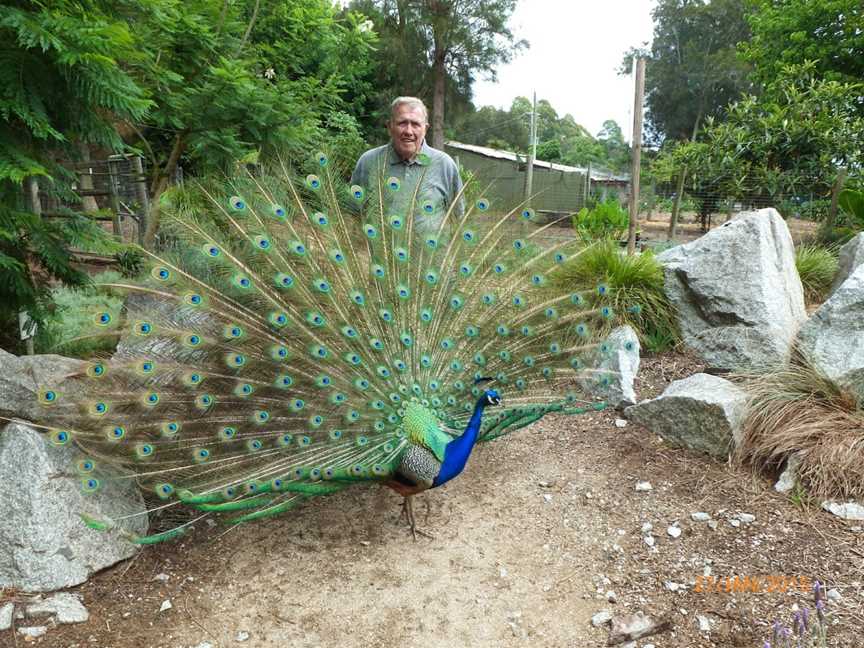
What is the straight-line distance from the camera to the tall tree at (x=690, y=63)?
1492 inches

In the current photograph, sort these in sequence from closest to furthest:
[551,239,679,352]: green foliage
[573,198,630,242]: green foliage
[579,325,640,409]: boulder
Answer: [579,325,640,409]: boulder
[551,239,679,352]: green foliage
[573,198,630,242]: green foliage

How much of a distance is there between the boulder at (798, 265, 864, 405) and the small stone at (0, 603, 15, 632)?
4624 mm

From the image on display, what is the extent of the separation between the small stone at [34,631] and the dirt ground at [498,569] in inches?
1.2

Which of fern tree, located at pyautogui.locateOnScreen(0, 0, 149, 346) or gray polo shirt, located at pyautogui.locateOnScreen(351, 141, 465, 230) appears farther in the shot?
gray polo shirt, located at pyautogui.locateOnScreen(351, 141, 465, 230)

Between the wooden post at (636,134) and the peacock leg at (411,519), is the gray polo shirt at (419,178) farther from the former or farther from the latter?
the wooden post at (636,134)

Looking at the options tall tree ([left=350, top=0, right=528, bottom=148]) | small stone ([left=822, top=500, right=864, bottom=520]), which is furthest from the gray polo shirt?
tall tree ([left=350, top=0, right=528, bottom=148])

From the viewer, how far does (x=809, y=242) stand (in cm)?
816

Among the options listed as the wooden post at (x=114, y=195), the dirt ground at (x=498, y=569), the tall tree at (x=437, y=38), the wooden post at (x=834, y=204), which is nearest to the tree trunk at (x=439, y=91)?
the tall tree at (x=437, y=38)

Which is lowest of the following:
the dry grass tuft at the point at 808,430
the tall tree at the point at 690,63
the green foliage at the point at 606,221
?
the dry grass tuft at the point at 808,430

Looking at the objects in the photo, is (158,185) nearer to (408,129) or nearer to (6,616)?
(408,129)

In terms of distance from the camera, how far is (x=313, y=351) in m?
3.14

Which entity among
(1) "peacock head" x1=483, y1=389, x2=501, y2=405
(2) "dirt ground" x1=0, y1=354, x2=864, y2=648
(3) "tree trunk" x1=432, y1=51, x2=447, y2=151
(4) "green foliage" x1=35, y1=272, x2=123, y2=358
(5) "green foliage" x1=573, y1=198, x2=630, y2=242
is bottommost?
(2) "dirt ground" x1=0, y1=354, x2=864, y2=648
